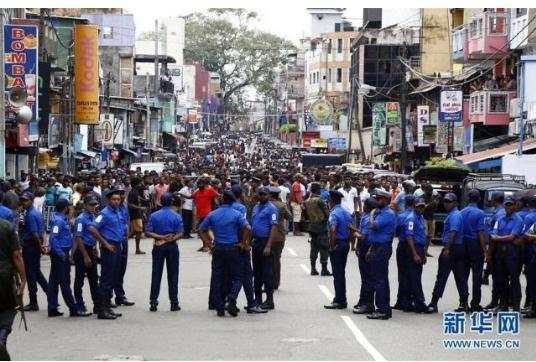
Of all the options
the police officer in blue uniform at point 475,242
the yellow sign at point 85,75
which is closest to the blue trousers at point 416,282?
the police officer in blue uniform at point 475,242

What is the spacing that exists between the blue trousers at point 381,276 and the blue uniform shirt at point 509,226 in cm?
149

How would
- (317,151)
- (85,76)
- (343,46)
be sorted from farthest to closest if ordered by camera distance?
1. (343,46)
2. (317,151)
3. (85,76)

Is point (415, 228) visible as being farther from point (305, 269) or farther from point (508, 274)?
point (305, 269)

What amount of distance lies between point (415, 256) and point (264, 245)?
6.93ft

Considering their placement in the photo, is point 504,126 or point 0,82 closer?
point 0,82

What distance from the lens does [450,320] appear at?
15.5 metres

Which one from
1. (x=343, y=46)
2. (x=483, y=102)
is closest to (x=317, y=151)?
(x=343, y=46)

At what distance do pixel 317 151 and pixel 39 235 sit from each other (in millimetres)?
82266

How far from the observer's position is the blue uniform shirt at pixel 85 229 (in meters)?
16.3

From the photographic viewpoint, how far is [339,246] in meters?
17.3

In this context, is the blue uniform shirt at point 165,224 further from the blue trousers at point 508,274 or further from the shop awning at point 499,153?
the shop awning at point 499,153

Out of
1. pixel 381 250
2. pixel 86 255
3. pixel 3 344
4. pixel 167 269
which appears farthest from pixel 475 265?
pixel 3 344

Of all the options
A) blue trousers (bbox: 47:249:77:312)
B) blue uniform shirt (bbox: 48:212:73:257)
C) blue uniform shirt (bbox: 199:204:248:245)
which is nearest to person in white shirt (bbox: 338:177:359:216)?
blue uniform shirt (bbox: 199:204:248:245)

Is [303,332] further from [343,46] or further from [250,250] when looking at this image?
[343,46]
